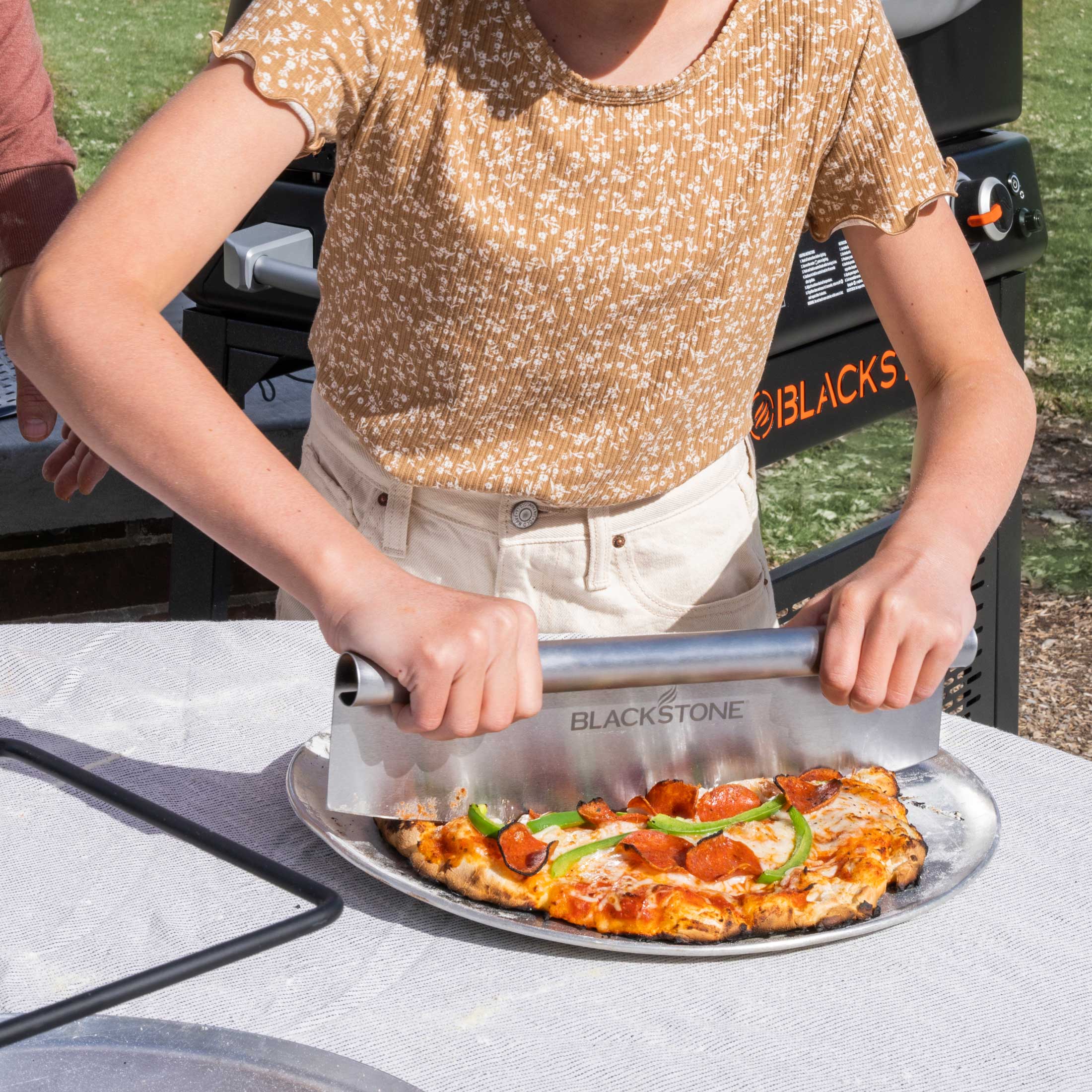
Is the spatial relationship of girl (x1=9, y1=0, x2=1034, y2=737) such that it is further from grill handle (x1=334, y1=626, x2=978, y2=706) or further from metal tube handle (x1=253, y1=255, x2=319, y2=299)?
metal tube handle (x1=253, y1=255, x2=319, y2=299)

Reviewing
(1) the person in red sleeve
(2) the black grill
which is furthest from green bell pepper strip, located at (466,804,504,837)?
(2) the black grill

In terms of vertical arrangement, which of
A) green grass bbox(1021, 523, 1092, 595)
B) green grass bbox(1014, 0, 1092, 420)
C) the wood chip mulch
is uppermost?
green grass bbox(1014, 0, 1092, 420)

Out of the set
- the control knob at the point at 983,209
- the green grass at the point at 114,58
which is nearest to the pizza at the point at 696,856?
the control knob at the point at 983,209

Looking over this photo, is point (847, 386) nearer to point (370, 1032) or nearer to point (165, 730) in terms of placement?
point (165, 730)

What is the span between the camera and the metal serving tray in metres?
0.69

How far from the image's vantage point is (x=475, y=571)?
1347 mm

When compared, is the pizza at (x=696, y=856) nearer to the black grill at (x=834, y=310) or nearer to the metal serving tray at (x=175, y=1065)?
the metal serving tray at (x=175, y=1065)

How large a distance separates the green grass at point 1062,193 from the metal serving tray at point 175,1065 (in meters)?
6.41

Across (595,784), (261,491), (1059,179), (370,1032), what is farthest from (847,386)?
(1059,179)

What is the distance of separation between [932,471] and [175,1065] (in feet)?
2.49

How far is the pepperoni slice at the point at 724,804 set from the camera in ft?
3.35


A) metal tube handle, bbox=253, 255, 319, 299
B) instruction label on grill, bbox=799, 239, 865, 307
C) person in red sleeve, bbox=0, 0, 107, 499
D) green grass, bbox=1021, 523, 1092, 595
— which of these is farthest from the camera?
green grass, bbox=1021, 523, 1092, 595

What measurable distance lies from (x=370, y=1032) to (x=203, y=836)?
16 cm

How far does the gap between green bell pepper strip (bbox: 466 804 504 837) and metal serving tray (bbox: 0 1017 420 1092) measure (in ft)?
0.87
